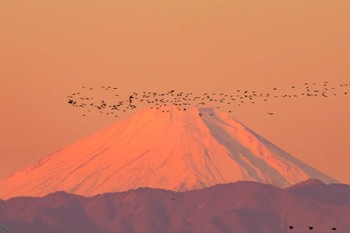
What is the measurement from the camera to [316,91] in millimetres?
137125

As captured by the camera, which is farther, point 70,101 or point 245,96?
point 245,96

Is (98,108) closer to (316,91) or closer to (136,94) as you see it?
(136,94)

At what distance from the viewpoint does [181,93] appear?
131000mm

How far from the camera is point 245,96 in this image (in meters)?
141

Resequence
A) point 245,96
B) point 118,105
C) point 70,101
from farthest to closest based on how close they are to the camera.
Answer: point 245,96 < point 118,105 < point 70,101

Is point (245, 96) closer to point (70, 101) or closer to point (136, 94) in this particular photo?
point (136, 94)

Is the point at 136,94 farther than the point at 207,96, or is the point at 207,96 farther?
the point at 207,96

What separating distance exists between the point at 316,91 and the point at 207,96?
16.3 meters

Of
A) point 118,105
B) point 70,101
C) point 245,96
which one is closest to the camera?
point 70,101

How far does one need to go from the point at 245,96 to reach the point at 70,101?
26.0 metres

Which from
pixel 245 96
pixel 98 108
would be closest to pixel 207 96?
pixel 245 96

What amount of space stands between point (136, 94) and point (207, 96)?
46.3 feet

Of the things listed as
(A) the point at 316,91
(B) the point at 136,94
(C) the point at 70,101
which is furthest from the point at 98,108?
(A) the point at 316,91

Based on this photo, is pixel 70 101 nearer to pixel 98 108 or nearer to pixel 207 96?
pixel 98 108
